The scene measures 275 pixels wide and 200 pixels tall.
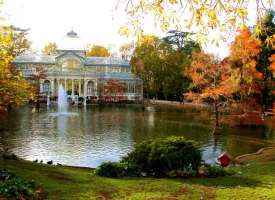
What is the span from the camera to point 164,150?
1070 cm

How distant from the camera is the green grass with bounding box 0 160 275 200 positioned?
8.08 metres

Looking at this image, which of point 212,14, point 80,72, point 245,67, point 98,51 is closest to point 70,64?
point 80,72

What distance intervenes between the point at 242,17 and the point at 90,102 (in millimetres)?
55727

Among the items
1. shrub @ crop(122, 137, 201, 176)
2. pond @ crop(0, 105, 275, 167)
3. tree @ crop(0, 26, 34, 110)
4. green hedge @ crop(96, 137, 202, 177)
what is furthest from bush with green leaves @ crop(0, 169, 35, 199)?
pond @ crop(0, 105, 275, 167)

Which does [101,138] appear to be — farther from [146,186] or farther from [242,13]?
[242,13]

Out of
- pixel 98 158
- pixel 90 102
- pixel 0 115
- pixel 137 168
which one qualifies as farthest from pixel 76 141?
pixel 90 102

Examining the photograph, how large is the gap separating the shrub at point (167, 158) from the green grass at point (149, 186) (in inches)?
25.0

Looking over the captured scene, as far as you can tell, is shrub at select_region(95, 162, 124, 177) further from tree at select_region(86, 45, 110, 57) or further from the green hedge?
tree at select_region(86, 45, 110, 57)

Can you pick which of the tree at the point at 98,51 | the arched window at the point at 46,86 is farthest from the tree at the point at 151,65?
the tree at the point at 98,51

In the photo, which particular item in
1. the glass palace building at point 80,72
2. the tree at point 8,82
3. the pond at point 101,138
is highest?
the glass palace building at point 80,72

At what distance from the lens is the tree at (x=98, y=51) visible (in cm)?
9280

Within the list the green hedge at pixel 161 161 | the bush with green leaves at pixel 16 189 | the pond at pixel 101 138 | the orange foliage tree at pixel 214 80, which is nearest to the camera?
the bush with green leaves at pixel 16 189

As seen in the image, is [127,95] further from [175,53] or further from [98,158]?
[98,158]

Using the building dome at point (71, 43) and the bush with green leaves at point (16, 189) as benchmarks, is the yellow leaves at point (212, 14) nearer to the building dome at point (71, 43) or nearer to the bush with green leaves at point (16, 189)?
the bush with green leaves at point (16, 189)
